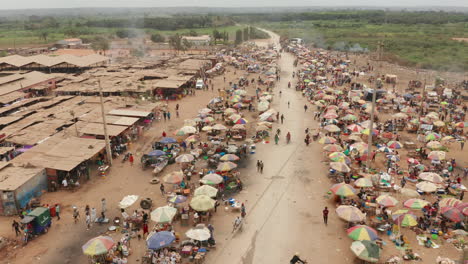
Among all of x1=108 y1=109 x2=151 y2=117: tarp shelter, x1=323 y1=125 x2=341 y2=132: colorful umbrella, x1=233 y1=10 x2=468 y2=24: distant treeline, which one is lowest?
x1=323 y1=125 x2=341 y2=132: colorful umbrella

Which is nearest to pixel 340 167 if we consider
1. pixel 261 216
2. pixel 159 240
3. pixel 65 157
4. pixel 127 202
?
pixel 261 216

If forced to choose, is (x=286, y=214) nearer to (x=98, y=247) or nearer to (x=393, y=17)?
(x=98, y=247)

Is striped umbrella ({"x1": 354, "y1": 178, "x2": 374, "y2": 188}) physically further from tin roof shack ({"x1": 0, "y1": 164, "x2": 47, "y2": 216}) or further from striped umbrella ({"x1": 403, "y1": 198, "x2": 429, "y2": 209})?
tin roof shack ({"x1": 0, "y1": 164, "x2": 47, "y2": 216})

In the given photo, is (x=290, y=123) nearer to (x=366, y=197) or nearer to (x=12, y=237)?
(x=366, y=197)

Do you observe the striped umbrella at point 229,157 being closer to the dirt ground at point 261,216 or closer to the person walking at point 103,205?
the dirt ground at point 261,216

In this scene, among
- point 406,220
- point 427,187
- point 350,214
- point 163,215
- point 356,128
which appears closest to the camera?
point 406,220

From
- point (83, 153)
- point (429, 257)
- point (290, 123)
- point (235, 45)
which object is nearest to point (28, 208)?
point (83, 153)

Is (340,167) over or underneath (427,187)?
over

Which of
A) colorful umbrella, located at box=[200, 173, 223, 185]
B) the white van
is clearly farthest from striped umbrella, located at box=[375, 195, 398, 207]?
the white van
